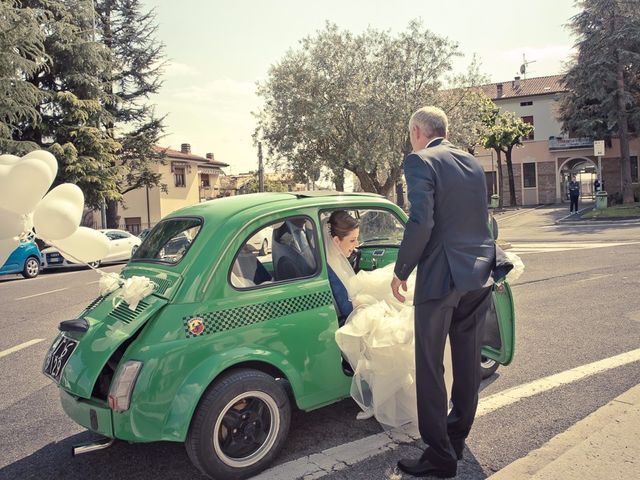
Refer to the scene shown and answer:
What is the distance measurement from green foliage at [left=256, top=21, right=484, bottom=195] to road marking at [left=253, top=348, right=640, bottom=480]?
24.5 meters

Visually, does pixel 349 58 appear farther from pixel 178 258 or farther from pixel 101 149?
pixel 178 258

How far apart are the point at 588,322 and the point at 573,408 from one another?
2981mm

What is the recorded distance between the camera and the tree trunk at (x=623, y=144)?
29219mm

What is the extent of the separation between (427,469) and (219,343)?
1421 millimetres

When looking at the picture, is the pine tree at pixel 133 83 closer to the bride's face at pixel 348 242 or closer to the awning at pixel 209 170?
the awning at pixel 209 170

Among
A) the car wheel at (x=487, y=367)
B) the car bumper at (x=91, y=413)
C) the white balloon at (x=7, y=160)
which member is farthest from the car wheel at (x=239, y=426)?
the car wheel at (x=487, y=367)

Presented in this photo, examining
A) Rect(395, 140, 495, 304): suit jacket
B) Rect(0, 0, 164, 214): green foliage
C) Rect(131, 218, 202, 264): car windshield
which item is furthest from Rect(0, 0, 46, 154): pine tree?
Rect(395, 140, 495, 304): suit jacket

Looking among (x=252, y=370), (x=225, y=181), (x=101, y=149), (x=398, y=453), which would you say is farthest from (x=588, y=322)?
(x=225, y=181)

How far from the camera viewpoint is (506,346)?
13.1 ft

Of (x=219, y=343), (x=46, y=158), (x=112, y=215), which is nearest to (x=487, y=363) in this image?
(x=219, y=343)

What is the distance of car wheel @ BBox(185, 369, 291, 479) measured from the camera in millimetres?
3047

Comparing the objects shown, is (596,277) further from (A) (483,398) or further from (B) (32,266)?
Answer: (B) (32,266)

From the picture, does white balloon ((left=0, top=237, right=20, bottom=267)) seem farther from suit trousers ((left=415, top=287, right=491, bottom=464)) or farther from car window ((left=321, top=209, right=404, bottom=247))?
suit trousers ((left=415, top=287, right=491, bottom=464))

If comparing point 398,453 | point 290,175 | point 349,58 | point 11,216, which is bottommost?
point 398,453
